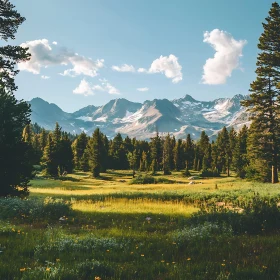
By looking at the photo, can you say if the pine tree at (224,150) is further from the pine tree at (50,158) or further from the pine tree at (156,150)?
the pine tree at (50,158)

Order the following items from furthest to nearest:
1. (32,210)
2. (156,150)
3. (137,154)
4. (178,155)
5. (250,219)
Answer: (178,155), (156,150), (137,154), (32,210), (250,219)

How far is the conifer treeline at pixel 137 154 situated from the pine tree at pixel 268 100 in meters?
32.1

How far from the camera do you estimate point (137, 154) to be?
10919cm

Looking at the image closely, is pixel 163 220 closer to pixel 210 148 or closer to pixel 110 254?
pixel 110 254

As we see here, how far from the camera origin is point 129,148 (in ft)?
418

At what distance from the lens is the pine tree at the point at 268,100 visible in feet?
129

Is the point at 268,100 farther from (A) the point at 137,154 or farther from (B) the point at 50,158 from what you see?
(A) the point at 137,154

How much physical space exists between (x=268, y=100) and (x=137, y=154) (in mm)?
72441

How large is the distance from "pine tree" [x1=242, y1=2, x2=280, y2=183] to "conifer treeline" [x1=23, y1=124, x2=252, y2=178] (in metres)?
32.1

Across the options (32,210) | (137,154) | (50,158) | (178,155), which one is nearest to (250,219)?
(32,210)

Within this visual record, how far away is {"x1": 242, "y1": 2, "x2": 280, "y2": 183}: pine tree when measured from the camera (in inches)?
1551

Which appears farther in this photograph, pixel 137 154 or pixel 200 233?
pixel 137 154

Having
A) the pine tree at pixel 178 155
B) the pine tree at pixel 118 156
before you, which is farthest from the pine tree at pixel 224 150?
the pine tree at pixel 118 156

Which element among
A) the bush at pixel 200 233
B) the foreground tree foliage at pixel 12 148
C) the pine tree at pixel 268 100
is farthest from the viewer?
the pine tree at pixel 268 100
